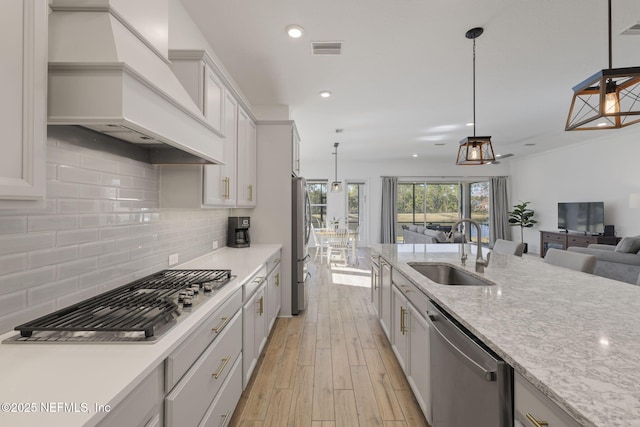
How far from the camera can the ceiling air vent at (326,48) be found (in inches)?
97.8

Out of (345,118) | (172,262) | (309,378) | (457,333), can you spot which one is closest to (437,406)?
(457,333)

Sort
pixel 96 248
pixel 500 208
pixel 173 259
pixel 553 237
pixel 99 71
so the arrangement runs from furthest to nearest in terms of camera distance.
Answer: pixel 500 208 → pixel 553 237 → pixel 173 259 → pixel 96 248 → pixel 99 71

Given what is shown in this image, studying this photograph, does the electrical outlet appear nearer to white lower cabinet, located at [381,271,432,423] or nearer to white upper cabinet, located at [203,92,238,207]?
white upper cabinet, located at [203,92,238,207]

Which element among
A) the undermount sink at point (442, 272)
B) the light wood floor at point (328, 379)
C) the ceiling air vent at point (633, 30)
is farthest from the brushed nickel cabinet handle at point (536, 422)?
the ceiling air vent at point (633, 30)

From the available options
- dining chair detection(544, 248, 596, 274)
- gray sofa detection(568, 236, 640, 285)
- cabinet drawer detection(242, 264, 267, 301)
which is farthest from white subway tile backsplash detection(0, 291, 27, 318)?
gray sofa detection(568, 236, 640, 285)

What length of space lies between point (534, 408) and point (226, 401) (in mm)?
1414

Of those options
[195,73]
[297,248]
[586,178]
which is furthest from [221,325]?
[586,178]

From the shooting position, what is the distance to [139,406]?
0.82 meters

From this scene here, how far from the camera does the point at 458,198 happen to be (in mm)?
9008

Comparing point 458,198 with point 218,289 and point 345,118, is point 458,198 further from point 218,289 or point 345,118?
point 218,289

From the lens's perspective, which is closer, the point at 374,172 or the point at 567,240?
the point at 567,240

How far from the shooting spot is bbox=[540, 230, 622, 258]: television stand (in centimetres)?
570

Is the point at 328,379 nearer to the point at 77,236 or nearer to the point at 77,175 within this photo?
the point at 77,236

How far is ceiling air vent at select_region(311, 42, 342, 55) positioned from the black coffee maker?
6.13ft
